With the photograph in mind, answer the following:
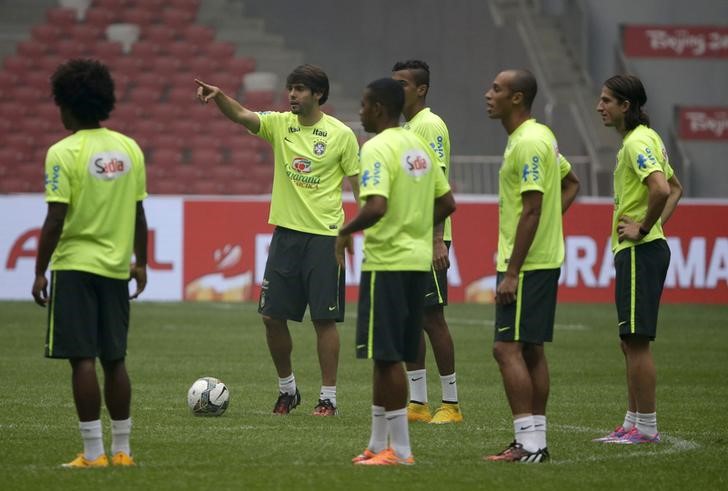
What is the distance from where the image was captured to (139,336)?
1678 centimetres

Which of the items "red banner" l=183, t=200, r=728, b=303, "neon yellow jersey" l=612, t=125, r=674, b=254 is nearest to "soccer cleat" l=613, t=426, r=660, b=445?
"neon yellow jersey" l=612, t=125, r=674, b=254

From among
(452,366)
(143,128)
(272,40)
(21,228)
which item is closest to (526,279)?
(452,366)

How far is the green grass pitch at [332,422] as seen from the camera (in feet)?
25.2

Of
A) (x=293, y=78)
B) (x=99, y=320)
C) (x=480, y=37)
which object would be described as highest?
(x=480, y=37)

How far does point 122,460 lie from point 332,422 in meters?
2.46

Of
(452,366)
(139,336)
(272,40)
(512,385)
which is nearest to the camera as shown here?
(512,385)

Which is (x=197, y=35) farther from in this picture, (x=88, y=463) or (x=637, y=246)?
(x=88, y=463)

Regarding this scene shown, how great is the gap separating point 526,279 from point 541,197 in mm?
473

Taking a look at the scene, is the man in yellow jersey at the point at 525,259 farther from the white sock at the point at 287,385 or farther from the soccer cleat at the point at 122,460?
the white sock at the point at 287,385

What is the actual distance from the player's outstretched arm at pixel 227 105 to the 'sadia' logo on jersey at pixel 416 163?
230 cm

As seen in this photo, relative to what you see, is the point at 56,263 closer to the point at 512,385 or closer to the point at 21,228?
the point at 512,385

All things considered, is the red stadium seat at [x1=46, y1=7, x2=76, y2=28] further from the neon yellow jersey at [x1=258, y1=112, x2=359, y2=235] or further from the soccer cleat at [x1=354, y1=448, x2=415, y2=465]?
the soccer cleat at [x1=354, y1=448, x2=415, y2=465]

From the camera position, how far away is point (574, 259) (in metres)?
22.0

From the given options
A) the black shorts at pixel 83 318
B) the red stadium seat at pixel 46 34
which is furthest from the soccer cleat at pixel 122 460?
the red stadium seat at pixel 46 34
